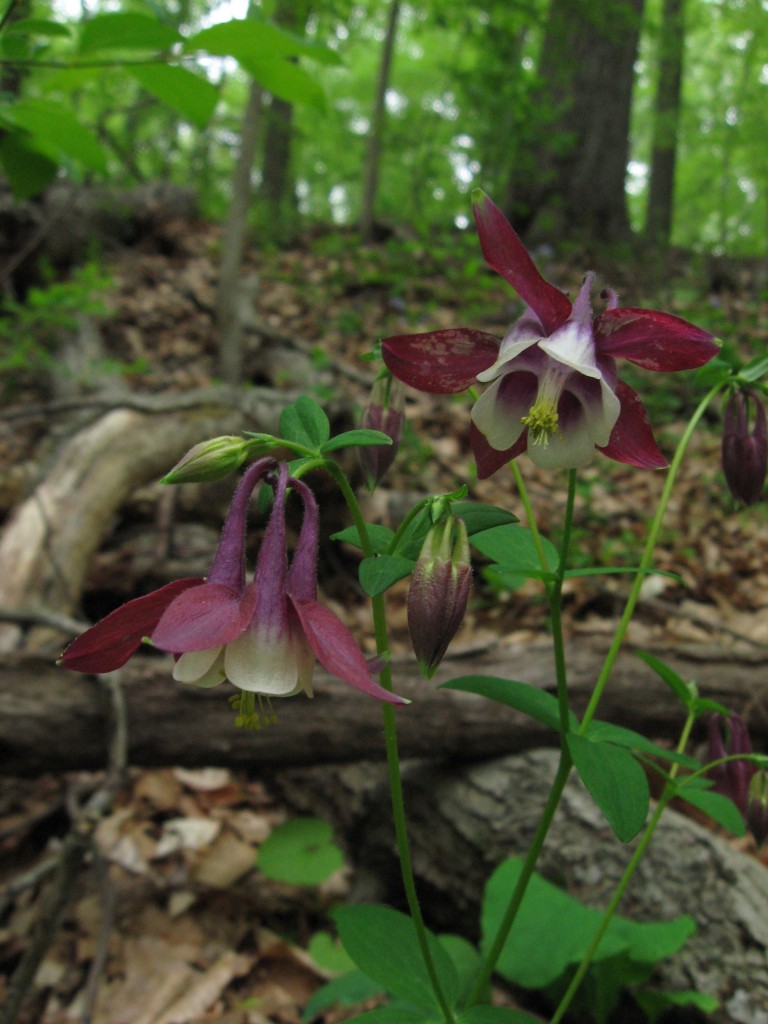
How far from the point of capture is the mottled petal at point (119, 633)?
938mm

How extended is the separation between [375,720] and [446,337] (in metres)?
1.75

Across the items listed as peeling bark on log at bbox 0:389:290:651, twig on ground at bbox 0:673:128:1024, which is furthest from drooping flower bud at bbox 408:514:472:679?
peeling bark on log at bbox 0:389:290:651

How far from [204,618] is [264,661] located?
0.09m

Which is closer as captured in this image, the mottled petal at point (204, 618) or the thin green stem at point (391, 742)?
the mottled petal at point (204, 618)

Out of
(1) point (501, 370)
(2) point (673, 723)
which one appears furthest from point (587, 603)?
(1) point (501, 370)

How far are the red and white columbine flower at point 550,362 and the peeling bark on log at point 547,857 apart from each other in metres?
1.43

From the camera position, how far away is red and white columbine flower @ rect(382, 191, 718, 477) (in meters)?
1.04

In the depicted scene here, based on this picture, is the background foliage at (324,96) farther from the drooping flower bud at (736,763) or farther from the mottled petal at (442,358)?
the drooping flower bud at (736,763)

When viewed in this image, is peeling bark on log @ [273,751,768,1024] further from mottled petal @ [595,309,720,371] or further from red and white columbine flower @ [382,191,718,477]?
mottled petal @ [595,309,720,371]

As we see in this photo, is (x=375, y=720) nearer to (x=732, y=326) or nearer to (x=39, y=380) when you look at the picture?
(x=39, y=380)

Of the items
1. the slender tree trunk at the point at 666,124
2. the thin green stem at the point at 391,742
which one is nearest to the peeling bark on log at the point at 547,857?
the thin green stem at the point at 391,742

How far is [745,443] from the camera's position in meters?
1.44

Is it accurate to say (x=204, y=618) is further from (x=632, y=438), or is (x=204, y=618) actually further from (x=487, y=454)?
(x=632, y=438)

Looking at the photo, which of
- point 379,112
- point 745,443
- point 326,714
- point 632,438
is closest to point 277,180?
point 379,112
